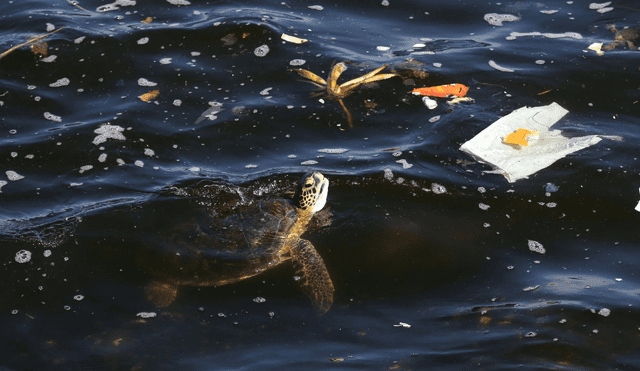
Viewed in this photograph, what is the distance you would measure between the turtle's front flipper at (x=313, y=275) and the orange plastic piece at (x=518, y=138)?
184 cm

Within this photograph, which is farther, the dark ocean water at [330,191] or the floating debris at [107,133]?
the floating debris at [107,133]

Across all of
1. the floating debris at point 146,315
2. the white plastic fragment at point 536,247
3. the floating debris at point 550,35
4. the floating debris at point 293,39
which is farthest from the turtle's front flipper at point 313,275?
the floating debris at point 550,35

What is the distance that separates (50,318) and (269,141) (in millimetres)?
2148

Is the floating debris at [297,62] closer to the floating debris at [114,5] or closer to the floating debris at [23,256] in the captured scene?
the floating debris at [114,5]

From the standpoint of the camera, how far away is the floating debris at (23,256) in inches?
149

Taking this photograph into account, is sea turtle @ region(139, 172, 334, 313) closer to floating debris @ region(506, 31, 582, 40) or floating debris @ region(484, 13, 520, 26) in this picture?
floating debris @ region(506, 31, 582, 40)

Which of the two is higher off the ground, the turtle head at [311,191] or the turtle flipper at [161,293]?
the turtle head at [311,191]

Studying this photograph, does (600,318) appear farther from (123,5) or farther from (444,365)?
(123,5)

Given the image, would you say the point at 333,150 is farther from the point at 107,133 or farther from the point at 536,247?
→ the point at 107,133

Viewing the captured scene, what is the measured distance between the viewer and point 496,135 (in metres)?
4.48

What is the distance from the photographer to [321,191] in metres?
3.88

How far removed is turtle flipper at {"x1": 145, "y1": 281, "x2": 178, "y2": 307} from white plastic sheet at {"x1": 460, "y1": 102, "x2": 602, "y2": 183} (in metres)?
2.46

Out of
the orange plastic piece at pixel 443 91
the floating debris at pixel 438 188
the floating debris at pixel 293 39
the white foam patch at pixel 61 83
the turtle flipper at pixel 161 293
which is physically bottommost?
the turtle flipper at pixel 161 293

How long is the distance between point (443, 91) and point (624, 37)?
228cm
